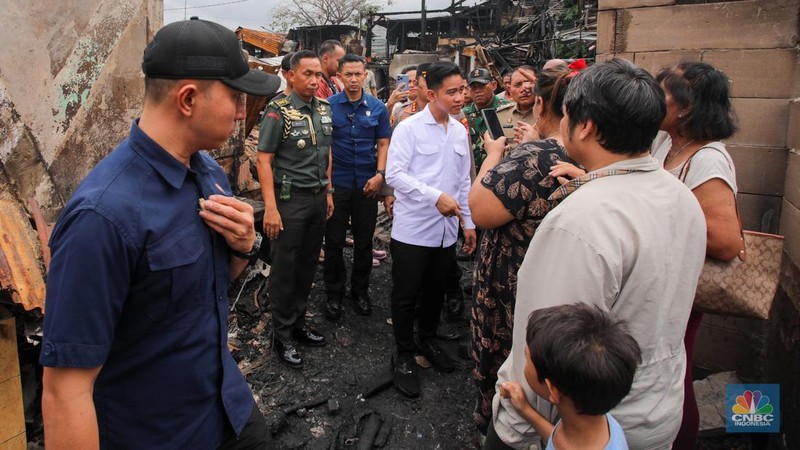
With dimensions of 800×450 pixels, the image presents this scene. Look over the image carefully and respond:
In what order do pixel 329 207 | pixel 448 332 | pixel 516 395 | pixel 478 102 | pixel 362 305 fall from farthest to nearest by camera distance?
pixel 478 102, pixel 362 305, pixel 448 332, pixel 329 207, pixel 516 395

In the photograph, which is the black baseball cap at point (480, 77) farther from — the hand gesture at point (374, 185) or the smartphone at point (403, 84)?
the hand gesture at point (374, 185)

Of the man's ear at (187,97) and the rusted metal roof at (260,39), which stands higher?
the rusted metal roof at (260,39)

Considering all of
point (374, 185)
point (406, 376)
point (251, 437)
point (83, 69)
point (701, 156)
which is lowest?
point (406, 376)

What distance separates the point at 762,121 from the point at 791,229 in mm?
811

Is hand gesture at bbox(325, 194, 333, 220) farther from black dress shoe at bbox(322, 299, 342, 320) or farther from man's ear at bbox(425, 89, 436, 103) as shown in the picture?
man's ear at bbox(425, 89, 436, 103)

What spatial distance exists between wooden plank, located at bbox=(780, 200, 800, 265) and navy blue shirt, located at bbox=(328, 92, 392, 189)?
310 cm

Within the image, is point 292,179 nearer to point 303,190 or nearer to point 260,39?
point 303,190

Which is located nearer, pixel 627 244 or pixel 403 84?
pixel 627 244

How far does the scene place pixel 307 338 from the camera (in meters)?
3.92

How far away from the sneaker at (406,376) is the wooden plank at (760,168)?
8.49 feet

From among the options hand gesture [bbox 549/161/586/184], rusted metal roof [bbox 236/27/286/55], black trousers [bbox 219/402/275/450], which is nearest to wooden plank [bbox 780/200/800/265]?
hand gesture [bbox 549/161/586/184]

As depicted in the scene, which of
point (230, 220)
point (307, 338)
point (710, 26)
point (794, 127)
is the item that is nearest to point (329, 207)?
point (307, 338)

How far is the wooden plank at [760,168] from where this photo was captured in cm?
330

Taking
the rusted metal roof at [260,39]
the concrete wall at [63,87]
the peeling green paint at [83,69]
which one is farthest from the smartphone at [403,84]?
the rusted metal roof at [260,39]
